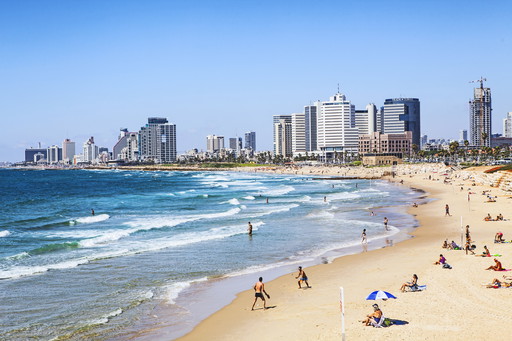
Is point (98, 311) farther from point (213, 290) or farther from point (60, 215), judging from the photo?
point (60, 215)

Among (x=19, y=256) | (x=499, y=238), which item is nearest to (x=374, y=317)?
(x=499, y=238)

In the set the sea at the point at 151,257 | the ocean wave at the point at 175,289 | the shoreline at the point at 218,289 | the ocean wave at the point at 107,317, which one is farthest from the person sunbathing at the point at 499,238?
the ocean wave at the point at 107,317

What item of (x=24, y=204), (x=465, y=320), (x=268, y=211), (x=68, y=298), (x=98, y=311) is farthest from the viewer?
(x=24, y=204)

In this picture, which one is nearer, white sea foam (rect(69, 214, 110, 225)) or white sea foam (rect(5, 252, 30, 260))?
white sea foam (rect(5, 252, 30, 260))

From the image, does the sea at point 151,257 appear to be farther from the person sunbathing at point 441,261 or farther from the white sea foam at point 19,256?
the person sunbathing at point 441,261

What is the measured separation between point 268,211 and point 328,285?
33.1 metres

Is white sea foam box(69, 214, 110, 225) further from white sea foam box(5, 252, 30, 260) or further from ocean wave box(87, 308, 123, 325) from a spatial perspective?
ocean wave box(87, 308, 123, 325)

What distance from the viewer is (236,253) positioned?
108ft

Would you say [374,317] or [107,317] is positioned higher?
[374,317]

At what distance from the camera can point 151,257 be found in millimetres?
31453

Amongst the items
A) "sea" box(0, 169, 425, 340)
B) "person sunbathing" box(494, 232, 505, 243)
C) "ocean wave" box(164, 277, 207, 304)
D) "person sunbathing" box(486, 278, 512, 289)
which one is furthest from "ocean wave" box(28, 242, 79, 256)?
"person sunbathing" box(494, 232, 505, 243)

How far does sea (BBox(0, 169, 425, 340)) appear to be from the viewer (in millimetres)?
19859

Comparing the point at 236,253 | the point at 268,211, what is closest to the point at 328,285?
the point at 236,253

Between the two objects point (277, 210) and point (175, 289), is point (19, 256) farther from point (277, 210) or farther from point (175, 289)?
point (277, 210)
